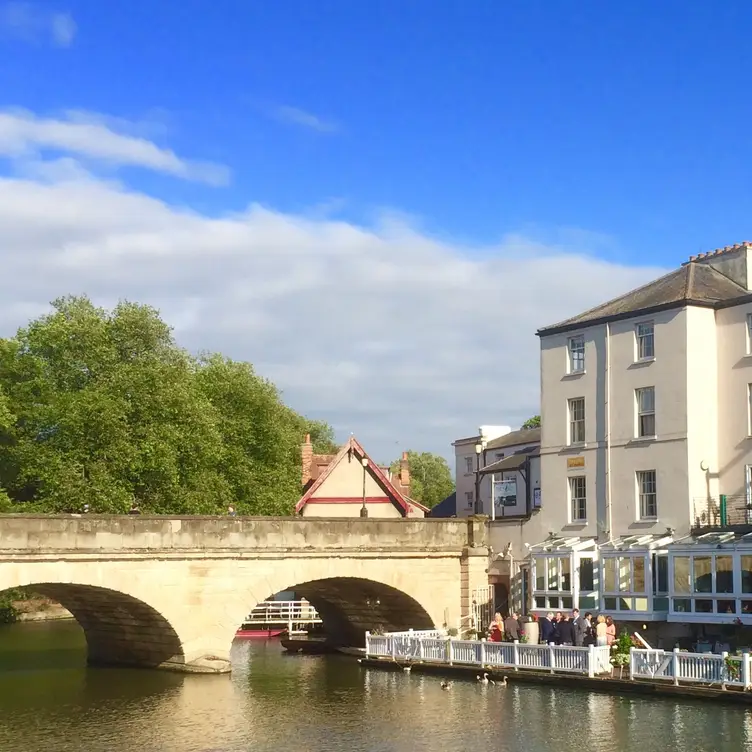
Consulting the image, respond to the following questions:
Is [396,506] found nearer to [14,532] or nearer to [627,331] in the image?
[627,331]

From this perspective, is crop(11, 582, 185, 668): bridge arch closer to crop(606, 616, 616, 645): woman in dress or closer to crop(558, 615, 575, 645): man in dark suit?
crop(558, 615, 575, 645): man in dark suit

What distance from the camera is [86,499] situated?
5003cm

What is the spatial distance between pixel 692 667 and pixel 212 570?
1483cm

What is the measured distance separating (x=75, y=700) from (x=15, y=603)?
114 ft

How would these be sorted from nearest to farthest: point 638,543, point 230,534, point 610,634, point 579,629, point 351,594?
point 610,634
point 579,629
point 230,534
point 638,543
point 351,594

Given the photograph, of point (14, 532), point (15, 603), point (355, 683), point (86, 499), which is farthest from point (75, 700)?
point (15, 603)

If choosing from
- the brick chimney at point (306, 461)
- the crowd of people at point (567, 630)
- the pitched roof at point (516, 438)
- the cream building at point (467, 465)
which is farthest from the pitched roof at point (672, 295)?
the brick chimney at point (306, 461)

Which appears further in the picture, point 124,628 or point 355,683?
point 124,628

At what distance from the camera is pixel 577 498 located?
42.8 meters

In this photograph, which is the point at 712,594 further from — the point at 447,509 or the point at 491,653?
the point at 447,509

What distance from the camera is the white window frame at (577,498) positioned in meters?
42.5

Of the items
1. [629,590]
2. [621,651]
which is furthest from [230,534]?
[629,590]

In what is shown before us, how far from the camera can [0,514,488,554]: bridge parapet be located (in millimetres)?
34125

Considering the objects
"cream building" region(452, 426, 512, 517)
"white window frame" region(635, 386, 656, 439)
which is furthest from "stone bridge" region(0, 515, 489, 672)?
"cream building" region(452, 426, 512, 517)
